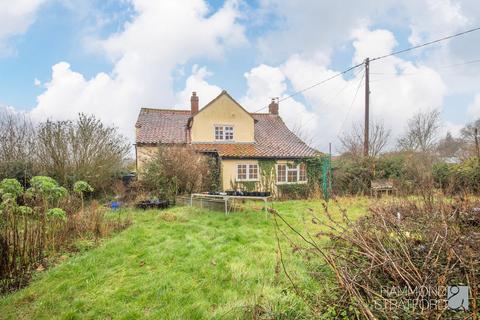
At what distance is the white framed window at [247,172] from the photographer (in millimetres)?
18319

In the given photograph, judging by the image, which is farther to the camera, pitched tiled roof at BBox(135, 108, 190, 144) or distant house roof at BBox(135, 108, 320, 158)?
pitched tiled roof at BBox(135, 108, 190, 144)

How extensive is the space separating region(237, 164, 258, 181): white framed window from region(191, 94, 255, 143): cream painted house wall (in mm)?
2673

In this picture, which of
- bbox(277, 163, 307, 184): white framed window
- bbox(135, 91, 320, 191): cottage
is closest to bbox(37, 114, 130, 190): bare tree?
bbox(135, 91, 320, 191): cottage

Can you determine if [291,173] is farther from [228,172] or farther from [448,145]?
[448,145]

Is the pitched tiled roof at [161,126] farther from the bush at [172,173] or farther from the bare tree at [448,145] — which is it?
the bare tree at [448,145]

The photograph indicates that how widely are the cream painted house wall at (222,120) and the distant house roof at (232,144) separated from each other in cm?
59

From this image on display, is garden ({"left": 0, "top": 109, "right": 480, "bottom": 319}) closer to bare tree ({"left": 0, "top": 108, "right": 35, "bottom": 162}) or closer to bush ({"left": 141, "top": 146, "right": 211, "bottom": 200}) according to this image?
bush ({"left": 141, "top": 146, "right": 211, "bottom": 200})

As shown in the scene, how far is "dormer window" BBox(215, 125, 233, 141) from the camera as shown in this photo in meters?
20.0

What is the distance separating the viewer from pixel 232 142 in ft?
66.3

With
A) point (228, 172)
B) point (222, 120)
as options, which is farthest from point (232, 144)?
point (228, 172)

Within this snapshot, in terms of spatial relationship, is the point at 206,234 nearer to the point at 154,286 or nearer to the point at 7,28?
the point at 154,286

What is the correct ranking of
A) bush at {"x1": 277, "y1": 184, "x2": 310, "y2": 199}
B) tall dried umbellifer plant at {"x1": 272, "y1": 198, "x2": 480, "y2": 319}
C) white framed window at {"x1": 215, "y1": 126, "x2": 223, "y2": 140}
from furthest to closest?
white framed window at {"x1": 215, "y1": 126, "x2": 223, "y2": 140} → bush at {"x1": 277, "y1": 184, "x2": 310, "y2": 199} → tall dried umbellifer plant at {"x1": 272, "y1": 198, "x2": 480, "y2": 319}

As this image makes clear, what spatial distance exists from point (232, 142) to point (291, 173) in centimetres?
498

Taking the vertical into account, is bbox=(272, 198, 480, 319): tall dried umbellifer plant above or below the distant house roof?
below
